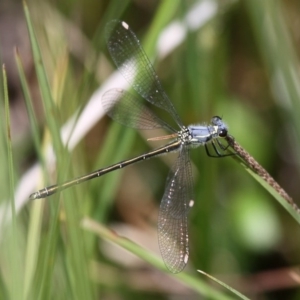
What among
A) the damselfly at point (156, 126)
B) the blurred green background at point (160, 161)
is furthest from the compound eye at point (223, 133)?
the blurred green background at point (160, 161)

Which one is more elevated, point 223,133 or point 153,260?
point 223,133

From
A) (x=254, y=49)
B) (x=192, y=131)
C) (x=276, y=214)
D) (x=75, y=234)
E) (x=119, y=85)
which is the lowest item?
(x=75, y=234)

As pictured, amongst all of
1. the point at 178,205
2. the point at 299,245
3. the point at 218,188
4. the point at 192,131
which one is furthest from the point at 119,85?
the point at 299,245

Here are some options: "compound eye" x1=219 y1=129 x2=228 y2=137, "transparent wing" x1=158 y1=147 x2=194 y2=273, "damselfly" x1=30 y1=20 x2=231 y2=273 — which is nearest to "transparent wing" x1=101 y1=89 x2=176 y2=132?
"damselfly" x1=30 y1=20 x2=231 y2=273

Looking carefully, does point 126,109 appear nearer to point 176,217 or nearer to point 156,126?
point 156,126

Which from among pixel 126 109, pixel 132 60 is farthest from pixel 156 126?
pixel 132 60

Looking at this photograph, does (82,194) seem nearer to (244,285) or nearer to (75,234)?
(75,234)

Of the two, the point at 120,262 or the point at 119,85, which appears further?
the point at 120,262

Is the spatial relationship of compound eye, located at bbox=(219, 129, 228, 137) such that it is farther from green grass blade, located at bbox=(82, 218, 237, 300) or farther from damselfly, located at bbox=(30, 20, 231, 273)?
green grass blade, located at bbox=(82, 218, 237, 300)
